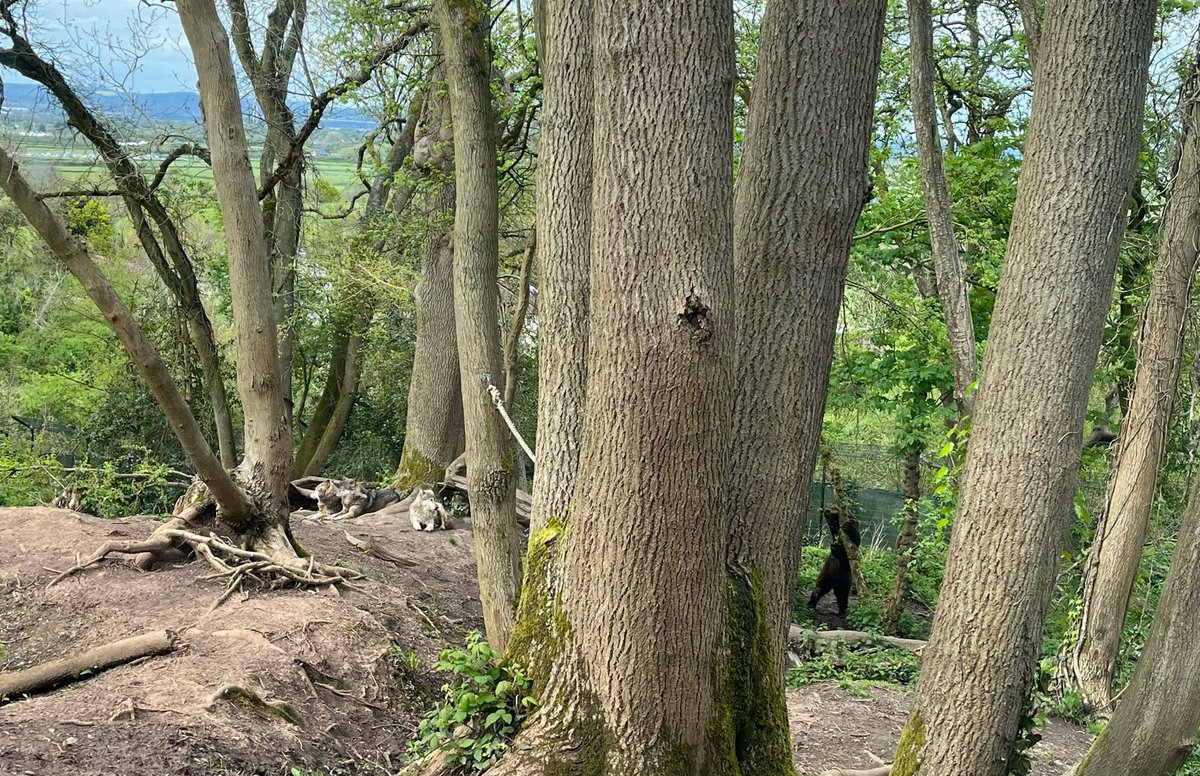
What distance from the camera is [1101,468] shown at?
1152 centimetres

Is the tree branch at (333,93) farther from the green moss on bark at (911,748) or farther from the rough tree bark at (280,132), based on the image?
the green moss on bark at (911,748)

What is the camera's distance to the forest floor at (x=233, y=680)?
4.72m

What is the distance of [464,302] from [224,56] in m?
2.80

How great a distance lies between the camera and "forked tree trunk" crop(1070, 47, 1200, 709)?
22.3 ft

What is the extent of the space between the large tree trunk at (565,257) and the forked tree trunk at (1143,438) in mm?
4873

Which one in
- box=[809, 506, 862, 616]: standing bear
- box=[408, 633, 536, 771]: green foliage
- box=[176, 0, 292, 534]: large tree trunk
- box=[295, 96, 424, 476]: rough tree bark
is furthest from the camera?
box=[295, 96, 424, 476]: rough tree bark

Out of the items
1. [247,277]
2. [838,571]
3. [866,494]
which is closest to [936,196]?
[247,277]

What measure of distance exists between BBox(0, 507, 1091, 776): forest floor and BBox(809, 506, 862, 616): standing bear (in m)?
5.61

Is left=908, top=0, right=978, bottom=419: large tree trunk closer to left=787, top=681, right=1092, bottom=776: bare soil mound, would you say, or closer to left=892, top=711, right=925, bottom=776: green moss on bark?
left=787, top=681, right=1092, bottom=776: bare soil mound

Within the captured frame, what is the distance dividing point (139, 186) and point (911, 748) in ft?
29.4

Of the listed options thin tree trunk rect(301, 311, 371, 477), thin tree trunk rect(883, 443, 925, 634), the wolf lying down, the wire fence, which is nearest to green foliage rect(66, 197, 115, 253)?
thin tree trunk rect(301, 311, 371, 477)

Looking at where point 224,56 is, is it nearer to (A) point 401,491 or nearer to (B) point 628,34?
(B) point 628,34

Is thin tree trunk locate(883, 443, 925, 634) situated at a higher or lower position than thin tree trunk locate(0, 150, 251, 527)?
lower

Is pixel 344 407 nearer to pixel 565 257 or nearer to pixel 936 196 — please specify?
pixel 936 196
